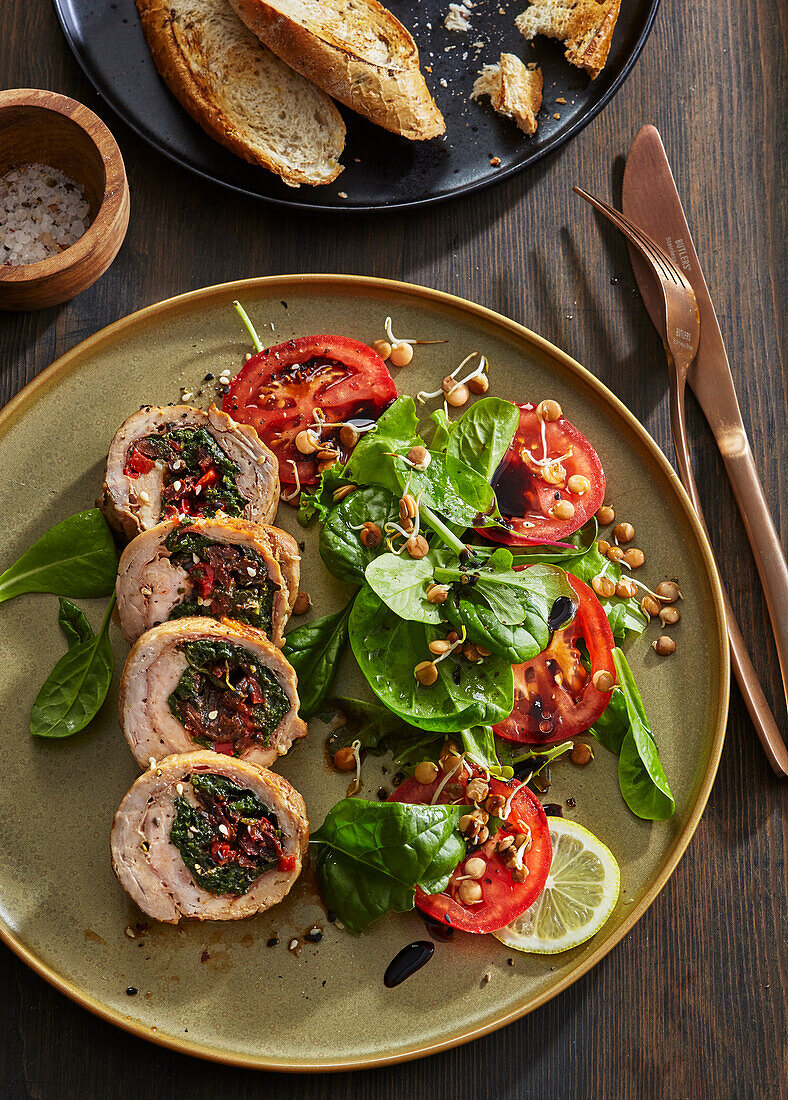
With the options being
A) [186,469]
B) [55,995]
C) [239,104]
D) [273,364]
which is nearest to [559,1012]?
[55,995]

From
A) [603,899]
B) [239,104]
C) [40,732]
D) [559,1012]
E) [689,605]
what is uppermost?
[239,104]

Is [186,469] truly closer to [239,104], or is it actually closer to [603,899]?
[239,104]

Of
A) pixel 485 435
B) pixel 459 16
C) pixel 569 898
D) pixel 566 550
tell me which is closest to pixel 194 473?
pixel 485 435

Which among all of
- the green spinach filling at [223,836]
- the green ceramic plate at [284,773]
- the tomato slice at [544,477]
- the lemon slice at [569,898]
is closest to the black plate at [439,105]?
the green ceramic plate at [284,773]

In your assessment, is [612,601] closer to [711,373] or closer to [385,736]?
[385,736]

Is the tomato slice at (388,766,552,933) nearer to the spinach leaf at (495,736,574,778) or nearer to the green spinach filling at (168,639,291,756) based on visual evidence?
the spinach leaf at (495,736,574,778)

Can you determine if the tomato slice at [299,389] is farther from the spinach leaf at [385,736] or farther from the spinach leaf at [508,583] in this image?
the spinach leaf at [385,736]

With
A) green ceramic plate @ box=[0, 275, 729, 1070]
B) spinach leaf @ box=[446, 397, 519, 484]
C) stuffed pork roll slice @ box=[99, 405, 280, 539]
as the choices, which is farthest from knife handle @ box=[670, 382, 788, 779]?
stuffed pork roll slice @ box=[99, 405, 280, 539]
